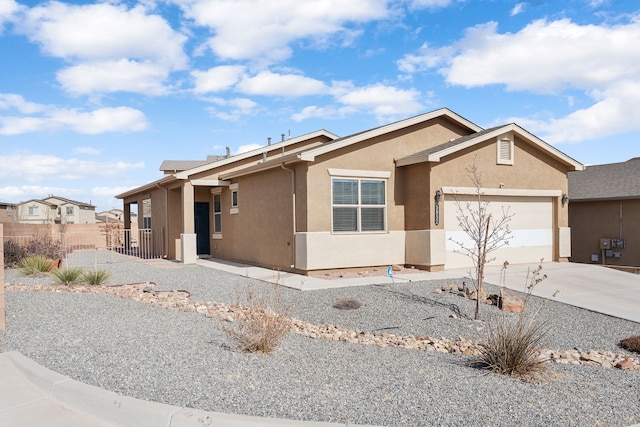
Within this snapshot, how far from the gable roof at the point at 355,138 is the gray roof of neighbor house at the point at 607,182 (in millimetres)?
6703

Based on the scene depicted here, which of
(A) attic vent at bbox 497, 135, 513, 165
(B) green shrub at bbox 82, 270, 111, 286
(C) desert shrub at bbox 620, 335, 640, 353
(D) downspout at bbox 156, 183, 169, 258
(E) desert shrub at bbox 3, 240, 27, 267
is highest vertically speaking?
(A) attic vent at bbox 497, 135, 513, 165

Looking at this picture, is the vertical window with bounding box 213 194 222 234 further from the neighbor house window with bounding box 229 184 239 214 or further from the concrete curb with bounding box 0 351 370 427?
the concrete curb with bounding box 0 351 370 427

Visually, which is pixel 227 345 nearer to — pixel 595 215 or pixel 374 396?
pixel 374 396

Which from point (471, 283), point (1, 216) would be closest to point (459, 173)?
point (471, 283)

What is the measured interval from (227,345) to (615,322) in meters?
7.79

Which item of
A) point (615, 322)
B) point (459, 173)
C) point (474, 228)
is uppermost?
point (459, 173)

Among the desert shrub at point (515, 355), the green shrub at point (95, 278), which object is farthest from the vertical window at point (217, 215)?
the desert shrub at point (515, 355)

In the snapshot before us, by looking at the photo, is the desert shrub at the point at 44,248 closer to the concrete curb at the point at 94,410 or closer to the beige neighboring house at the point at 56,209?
the concrete curb at the point at 94,410

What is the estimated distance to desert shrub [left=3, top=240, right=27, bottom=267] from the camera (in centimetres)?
1662

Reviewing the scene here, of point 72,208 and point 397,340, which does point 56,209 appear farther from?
point 397,340

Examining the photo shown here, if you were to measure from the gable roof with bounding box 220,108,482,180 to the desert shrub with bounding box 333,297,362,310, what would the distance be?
15.2 feet

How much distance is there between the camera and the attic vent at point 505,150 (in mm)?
15883

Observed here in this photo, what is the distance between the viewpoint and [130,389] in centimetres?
492

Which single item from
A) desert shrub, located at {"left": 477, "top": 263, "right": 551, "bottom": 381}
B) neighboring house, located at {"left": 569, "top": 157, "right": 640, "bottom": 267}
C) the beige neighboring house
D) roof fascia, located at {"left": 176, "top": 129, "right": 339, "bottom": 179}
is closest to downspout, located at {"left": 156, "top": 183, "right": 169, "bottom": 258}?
roof fascia, located at {"left": 176, "top": 129, "right": 339, "bottom": 179}
